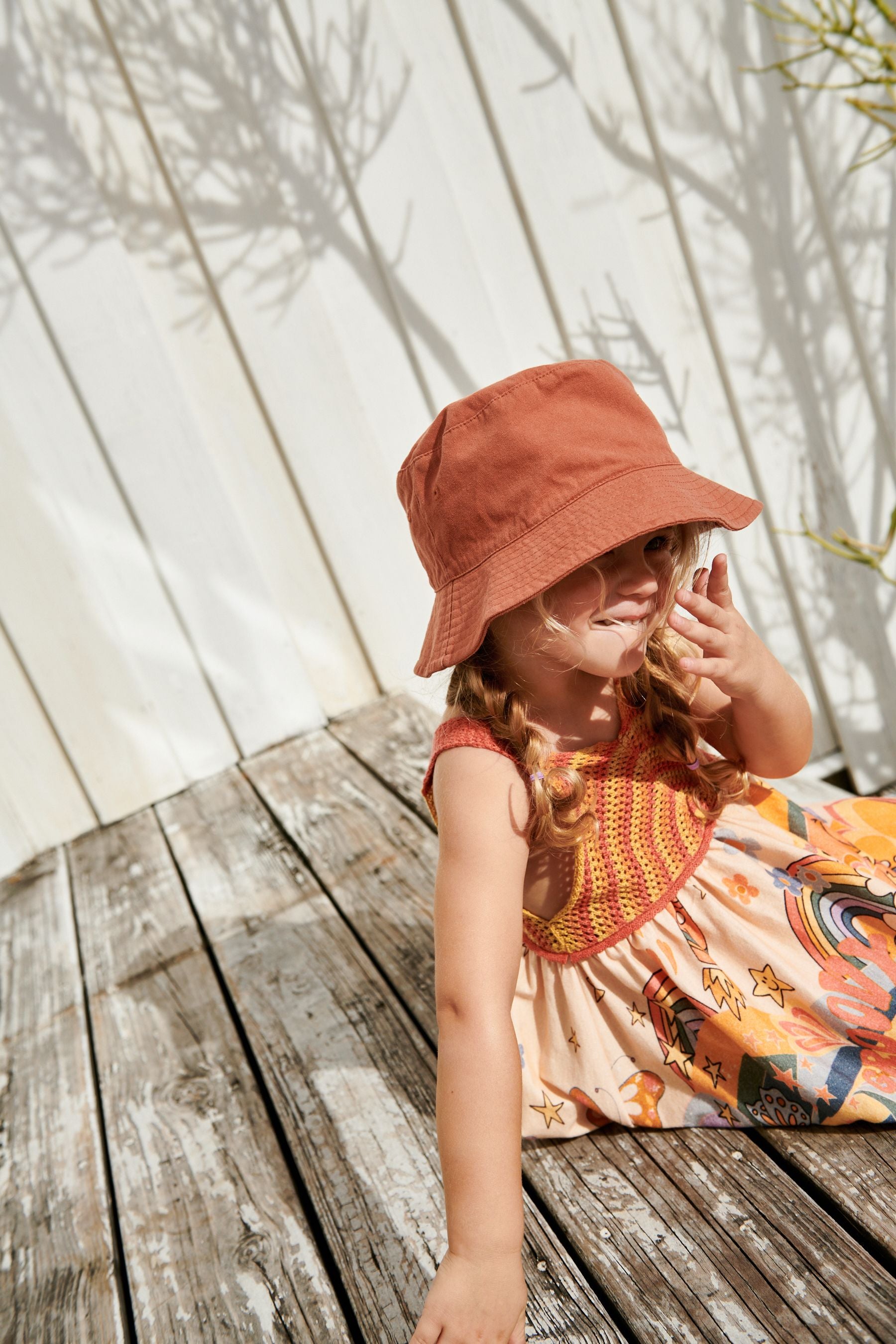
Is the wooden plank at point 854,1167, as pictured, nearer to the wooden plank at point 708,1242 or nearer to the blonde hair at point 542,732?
the wooden plank at point 708,1242

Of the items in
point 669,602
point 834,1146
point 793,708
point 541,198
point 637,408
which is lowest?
point 834,1146

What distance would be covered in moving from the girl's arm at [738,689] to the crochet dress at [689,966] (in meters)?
0.10

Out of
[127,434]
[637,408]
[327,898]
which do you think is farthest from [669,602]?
[127,434]

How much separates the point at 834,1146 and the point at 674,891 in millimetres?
322

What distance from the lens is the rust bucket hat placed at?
992 mm

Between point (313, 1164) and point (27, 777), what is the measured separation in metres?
1.70

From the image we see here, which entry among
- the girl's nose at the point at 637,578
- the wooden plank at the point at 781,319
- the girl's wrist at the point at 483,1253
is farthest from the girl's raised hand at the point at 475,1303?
the wooden plank at the point at 781,319

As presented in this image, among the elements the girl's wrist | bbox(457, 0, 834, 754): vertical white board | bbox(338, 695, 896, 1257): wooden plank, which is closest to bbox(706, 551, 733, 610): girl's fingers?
bbox(338, 695, 896, 1257): wooden plank

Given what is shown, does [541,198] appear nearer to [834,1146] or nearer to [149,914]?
[149,914]

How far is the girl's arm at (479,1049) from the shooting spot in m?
0.90

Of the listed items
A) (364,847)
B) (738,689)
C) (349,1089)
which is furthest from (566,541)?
(364,847)

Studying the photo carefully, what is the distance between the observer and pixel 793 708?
1252mm

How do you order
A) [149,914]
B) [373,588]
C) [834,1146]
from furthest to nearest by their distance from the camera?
1. [373,588]
2. [149,914]
3. [834,1146]

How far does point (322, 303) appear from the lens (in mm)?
2555
